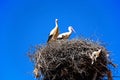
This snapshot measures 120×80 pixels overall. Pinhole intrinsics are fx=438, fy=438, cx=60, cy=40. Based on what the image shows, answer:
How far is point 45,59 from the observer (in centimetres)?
866

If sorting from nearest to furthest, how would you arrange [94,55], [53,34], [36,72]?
[94,55] → [36,72] → [53,34]

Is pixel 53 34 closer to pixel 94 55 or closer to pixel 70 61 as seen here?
pixel 70 61

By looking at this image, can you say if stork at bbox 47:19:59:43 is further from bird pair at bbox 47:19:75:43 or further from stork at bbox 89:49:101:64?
stork at bbox 89:49:101:64

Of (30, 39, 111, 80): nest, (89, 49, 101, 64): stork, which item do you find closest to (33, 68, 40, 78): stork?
(30, 39, 111, 80): nest

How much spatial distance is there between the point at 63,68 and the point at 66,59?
0.18 m

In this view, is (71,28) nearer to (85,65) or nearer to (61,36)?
(61,36)

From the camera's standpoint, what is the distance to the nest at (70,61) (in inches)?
335

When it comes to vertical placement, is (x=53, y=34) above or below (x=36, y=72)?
above

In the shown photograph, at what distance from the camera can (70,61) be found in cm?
850

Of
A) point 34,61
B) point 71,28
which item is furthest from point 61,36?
point 34,61

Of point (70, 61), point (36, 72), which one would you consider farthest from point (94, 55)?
point (36, 72)

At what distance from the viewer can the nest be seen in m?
8.52

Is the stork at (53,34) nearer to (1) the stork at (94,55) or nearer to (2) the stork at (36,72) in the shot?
(2) the stork at (36,72)

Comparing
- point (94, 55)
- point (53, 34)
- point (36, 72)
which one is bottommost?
point (36, 72)
